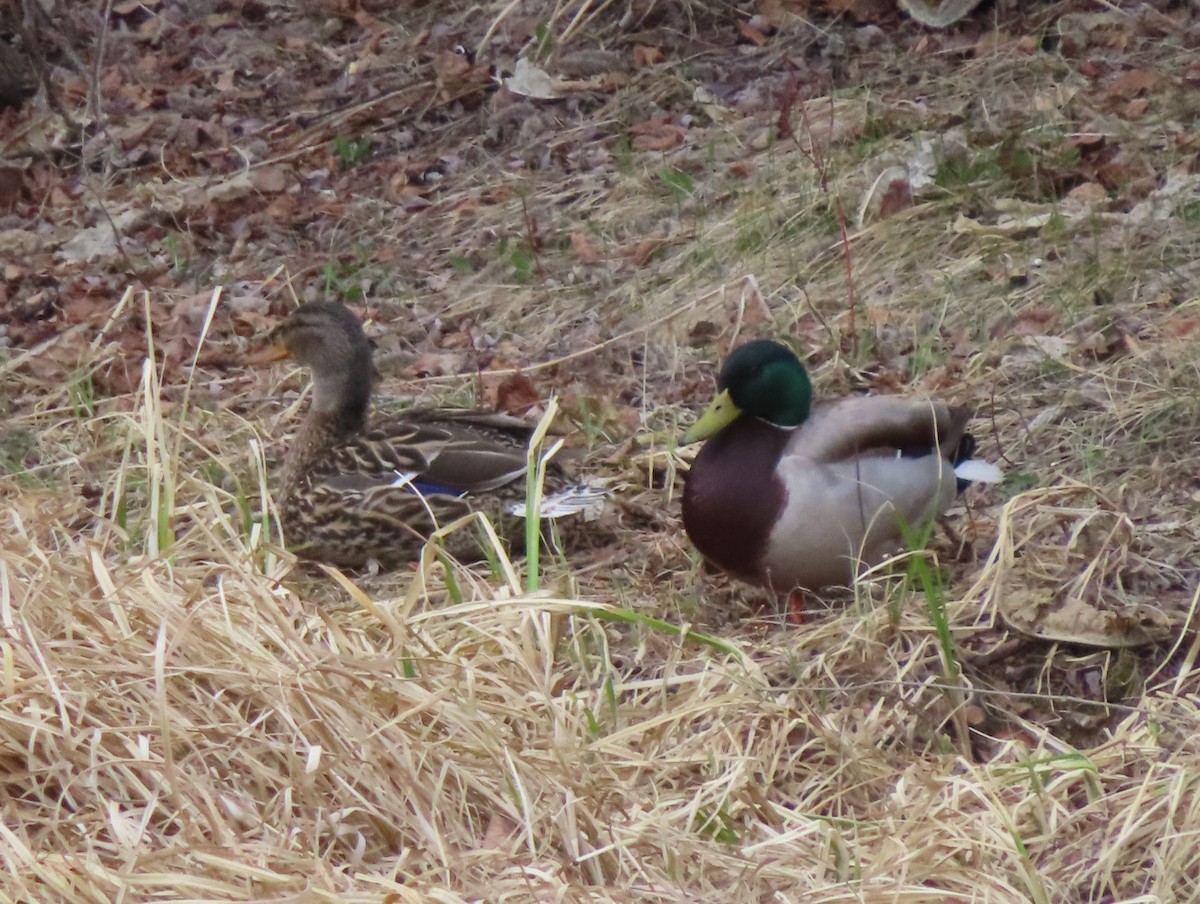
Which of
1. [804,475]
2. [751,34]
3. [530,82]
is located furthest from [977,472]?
[530,82]

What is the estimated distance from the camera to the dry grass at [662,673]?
2.91m

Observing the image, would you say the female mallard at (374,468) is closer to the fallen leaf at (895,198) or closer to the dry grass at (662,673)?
the dry grass at (662,673)

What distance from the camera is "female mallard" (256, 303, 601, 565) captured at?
4.86m

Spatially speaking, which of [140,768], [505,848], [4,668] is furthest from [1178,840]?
[4,668]

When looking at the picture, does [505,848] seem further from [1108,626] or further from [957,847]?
[1108,626]

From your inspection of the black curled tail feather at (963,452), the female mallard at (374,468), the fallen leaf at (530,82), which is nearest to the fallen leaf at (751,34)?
the fallen leaf at (530,82)

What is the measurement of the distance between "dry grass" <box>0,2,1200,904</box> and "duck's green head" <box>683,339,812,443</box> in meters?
0.45

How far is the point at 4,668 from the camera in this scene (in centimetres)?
307

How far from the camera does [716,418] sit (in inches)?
174

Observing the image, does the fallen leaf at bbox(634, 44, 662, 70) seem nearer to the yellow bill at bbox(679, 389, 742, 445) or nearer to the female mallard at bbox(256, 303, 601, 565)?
the female mallard at bbox(256, 303, 601, 565)

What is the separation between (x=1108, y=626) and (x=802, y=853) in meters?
1.06

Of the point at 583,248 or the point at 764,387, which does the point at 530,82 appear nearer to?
the point at 583,248

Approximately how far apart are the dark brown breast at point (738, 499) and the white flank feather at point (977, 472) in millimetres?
489

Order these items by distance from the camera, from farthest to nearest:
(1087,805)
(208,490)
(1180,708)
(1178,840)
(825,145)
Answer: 1. (825,145)
2. (208,490)
3. (1180,708)
4. (1087,805)
5. (1178,840)
